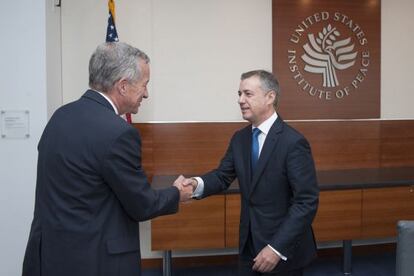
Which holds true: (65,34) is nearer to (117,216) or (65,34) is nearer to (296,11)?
(296,11)

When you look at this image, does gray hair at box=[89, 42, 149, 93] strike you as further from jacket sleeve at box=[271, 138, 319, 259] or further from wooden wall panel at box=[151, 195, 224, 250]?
wooden wall panel at box=[151, 195, 224, 250]

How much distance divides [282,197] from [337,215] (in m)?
1.76

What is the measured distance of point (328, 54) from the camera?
4.09 metres

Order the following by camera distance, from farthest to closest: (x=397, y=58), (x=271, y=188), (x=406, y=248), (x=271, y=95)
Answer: (x=397, y=58) < (x=271, y=95) < (x=271, y=188) < (x=406, y=248)

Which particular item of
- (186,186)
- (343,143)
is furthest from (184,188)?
(343,143)

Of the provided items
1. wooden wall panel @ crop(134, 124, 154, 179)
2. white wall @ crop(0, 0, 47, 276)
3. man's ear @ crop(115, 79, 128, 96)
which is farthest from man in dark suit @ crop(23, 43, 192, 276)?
wooden wall panel @ crop(134, 124, 154, 179)

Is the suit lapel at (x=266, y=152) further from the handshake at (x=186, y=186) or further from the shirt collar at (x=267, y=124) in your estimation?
the handshake at (x=186, y=186)

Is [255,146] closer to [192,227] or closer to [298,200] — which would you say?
[298,200]

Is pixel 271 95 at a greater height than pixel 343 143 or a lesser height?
greater

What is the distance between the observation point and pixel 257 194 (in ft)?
6.54

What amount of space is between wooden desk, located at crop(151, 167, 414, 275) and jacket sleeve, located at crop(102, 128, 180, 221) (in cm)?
175

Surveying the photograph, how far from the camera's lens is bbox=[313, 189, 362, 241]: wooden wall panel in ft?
11.4

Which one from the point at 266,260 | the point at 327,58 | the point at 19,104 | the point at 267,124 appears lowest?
the point at 266,260

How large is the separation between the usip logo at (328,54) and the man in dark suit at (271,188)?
6.98 feet
